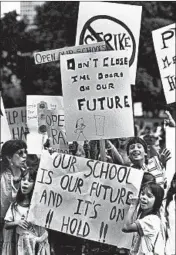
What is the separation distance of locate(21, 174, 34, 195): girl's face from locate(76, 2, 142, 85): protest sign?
4.71ft

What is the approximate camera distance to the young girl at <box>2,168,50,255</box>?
7289 mm

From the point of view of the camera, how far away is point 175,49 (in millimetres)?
9289

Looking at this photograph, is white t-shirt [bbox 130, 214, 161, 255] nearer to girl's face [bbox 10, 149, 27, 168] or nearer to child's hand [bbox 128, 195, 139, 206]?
child's hand [bbox 128, 195, 139, 206]

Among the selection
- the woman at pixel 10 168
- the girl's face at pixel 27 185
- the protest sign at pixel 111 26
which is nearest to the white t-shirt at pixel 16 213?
the girl's face at pixel 27 185

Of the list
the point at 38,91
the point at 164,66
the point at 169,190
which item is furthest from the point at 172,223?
the point at 38,91

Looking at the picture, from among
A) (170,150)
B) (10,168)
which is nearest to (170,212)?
(170,150)

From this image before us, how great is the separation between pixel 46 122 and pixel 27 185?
39.1 inches

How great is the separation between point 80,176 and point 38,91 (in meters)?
15.4

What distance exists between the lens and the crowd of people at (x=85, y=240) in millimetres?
6714

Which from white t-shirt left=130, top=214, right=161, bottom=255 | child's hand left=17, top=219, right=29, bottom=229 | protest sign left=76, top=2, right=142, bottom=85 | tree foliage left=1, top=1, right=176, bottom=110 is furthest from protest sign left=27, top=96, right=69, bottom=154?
tree foliage left=1, top=1, right=176, bottom=110

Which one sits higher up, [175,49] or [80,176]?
[175,49]

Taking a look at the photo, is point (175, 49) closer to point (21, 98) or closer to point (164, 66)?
point (164, 66)

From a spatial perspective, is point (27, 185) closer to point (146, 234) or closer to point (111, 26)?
point (146, 234)

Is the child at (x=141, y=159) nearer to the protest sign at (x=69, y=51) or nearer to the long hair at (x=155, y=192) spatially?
the long hair at (x=155, y=192)
